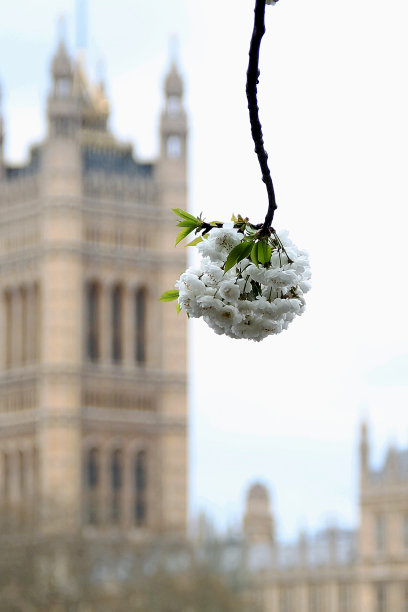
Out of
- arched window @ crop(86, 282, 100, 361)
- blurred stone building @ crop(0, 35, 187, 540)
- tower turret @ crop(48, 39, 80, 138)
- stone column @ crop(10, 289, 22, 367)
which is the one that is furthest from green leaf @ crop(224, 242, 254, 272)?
stone column @ crop(10, 289, 22, 367)

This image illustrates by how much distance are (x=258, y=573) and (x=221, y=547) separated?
12.1 meters

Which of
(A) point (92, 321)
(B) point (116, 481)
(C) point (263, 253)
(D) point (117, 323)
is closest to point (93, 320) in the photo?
(A) point (92, 321)

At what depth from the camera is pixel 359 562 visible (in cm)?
7769

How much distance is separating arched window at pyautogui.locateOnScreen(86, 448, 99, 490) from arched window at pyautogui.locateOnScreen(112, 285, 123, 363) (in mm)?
4373

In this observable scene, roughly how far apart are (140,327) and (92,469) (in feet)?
23.1

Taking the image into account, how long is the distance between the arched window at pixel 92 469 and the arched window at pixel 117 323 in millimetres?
4373

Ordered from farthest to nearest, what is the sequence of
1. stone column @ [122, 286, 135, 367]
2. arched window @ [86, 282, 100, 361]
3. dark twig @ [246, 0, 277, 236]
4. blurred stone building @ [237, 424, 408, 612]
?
stone column @ [122, 286, 135, 367], arched window @ [86, 282, 100, 361], blurred stone building @ [237, 424, 408, 612], dark twig @ [246, 0, 277, 236]

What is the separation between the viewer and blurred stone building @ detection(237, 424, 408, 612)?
76.2 meters

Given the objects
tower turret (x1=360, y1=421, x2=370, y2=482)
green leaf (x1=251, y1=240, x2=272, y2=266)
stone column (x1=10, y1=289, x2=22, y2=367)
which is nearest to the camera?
green leaf (x1=251, y1=240, x2=272, y2=266)

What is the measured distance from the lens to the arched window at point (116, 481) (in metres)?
81.9

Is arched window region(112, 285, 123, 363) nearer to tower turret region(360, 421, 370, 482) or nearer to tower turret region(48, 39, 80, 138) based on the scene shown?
tower turret region(48, 39, 80, 138)

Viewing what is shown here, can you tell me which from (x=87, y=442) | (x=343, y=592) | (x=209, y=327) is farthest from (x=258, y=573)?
(x=209, y=327)

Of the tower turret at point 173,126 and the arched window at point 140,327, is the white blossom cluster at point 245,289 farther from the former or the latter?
the tower turret at point 173,126

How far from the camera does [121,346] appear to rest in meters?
85.0
